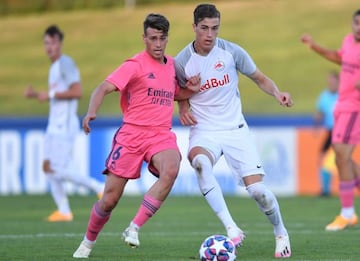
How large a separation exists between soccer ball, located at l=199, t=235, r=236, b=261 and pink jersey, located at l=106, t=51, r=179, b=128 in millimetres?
1406

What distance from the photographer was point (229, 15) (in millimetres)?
41094

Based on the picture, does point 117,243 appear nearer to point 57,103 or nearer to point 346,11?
point 57,103

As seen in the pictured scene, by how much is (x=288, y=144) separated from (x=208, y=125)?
11.7 m

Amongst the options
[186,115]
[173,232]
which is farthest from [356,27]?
[186,115]

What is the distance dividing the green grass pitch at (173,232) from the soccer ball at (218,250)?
0.55m

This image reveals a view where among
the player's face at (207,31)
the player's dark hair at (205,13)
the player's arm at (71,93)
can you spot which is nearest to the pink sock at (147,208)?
the player's face at (207,31)

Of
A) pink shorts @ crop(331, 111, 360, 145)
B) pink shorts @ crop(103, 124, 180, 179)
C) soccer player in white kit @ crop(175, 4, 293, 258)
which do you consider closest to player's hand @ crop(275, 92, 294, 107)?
soccer player in white kit @ crop(175, 4, 293, 258)

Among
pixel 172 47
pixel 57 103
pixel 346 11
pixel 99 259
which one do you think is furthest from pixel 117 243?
pixel 346 11

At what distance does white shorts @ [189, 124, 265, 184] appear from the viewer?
10.5 meters

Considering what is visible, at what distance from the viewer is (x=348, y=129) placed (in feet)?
45.2

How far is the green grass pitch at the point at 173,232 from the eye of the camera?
10602mm

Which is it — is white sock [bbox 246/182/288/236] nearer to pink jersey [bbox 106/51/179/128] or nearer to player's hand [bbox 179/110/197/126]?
player's hand [bbox 179/110/197/126]

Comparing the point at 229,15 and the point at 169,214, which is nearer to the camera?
the point at 169,214

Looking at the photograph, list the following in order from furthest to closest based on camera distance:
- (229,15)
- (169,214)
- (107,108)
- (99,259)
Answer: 1. (229,15)
2. (107,108)
3. (169,214)
4. (99,259)
